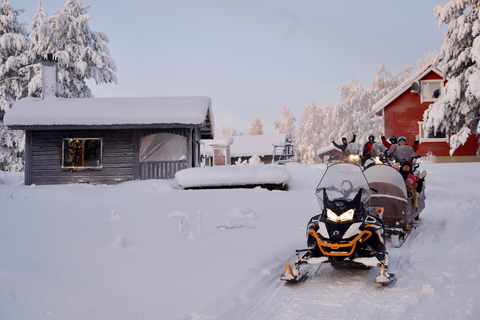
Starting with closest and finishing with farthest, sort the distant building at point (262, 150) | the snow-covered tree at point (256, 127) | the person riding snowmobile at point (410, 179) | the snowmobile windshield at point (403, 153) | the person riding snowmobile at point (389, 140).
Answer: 1. the person riding snowmobile at point (410, 179)
2. the snowmobile windshield at point (403, 153)
3. the person riding snowmobile at point (389, 140)
4. the distant building at point (262, 150)
5. the snow-covered tree at point (256, 127)

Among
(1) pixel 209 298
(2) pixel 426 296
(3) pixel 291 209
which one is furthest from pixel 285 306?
(3) pixel 291 209

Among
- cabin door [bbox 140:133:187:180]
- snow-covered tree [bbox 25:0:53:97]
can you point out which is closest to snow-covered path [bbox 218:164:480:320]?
cabin door [bbox 140:133:187:180]

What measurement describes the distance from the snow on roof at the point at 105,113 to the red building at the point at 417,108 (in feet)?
54.9

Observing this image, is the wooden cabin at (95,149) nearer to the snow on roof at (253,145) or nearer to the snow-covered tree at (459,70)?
the snow-covered tree at (459,70)

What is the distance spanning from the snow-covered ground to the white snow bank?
5.78 m

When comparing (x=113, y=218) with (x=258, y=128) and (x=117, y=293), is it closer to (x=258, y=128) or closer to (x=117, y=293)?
(x=117, y=293)

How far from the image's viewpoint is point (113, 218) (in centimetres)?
887

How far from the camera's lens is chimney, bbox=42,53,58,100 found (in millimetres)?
20922

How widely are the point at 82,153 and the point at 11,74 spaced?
646 inches

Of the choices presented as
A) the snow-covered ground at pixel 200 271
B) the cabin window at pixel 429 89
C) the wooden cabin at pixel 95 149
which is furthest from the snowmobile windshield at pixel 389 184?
the cabin window at pixel 429 89

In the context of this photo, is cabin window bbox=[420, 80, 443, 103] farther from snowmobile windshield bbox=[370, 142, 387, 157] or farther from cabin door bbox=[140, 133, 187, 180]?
cabin door bbox=[140, 133, 187, 180]

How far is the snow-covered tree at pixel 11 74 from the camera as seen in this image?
94.7 feet

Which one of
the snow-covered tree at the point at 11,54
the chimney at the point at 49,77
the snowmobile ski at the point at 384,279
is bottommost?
the snowmobile ski at the point at 384,279

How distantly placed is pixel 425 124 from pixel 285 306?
20.3 metres
